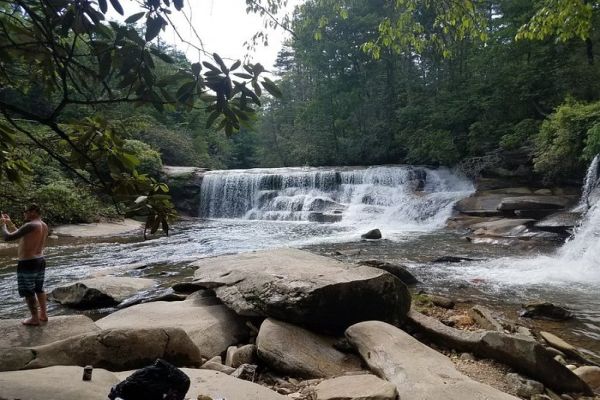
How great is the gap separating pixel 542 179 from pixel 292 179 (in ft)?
35.0

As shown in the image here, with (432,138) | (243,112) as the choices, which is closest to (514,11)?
(432,138)

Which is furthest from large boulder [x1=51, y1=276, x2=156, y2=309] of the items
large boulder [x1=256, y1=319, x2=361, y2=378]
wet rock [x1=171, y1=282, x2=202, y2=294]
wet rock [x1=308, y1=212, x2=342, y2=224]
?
wet rock [x1=308, y1=212, x2=342, y2=224]

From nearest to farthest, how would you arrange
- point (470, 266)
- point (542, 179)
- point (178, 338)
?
point (178, 338)
point (470, 266)
point (542, 179)

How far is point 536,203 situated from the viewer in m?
13.1

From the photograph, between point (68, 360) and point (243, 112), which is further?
point (68, 360)

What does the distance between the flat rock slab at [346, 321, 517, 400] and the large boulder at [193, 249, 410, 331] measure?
0.33m

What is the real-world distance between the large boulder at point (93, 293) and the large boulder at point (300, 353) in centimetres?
336

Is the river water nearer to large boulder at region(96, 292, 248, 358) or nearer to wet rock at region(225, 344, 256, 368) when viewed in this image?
large boulder at region(96, 292, 248, 358)

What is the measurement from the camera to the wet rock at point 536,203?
12976mm

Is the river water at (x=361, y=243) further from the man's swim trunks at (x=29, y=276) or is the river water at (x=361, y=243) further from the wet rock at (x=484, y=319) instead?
the man's swim trunks at (x=29, y=276)

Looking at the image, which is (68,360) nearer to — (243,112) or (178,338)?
(178,338)

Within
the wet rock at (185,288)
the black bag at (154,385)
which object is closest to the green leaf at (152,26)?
the black bag at (154,385)

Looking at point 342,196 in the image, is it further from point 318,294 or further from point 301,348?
Answer: point 301,348

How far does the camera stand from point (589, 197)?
11.1 meters
